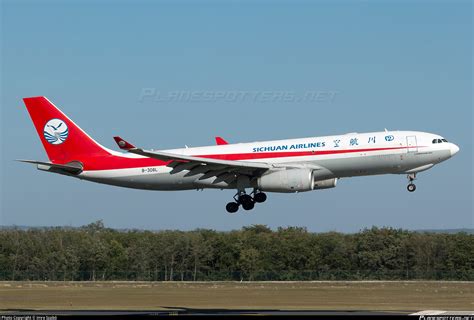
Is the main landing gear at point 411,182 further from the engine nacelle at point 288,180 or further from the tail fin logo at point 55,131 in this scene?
the tail fin logo at point 55,131

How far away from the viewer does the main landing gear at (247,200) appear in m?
58.7

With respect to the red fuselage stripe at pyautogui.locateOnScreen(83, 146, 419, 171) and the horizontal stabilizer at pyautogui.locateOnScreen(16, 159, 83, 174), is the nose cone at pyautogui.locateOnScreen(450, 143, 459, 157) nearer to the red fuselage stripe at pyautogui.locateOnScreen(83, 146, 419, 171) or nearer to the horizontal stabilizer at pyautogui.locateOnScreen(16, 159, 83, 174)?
the red fuselage stripe at pyautogui.locateOnScreen(83, 146, 419, 171)

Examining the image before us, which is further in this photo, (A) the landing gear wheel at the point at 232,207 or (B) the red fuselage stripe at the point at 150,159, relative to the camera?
(A) the landing gear wheel at the point at 232,207

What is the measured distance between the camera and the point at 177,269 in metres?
95.8

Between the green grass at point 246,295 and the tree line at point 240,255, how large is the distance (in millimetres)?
8823

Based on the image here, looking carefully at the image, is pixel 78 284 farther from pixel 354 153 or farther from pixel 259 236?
pixel 354 153

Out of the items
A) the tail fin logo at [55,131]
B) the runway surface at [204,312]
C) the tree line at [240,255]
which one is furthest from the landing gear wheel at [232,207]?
the tree line at [240,255]

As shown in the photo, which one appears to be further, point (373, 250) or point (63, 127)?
point (373, 250)

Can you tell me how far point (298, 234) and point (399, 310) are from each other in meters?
45.7

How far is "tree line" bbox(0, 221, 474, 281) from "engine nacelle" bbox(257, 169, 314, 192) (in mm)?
31450

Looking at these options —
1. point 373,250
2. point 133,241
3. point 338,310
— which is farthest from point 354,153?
point 133,241

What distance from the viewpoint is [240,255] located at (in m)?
95.0

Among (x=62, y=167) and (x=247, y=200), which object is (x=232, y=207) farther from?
(x=62, y=167)

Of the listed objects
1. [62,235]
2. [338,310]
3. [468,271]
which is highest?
[62,235]
